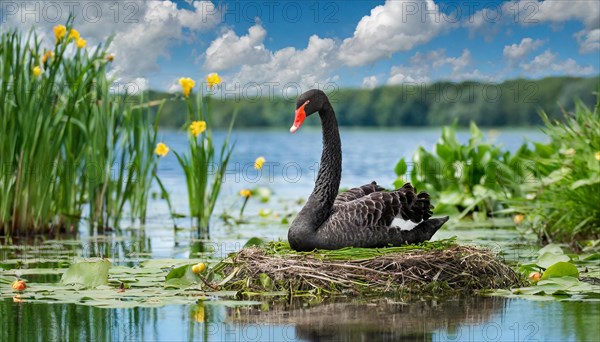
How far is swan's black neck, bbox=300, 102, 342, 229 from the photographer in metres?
7.29

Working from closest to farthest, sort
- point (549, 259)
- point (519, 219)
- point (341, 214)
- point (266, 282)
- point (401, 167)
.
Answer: point (266, 282) < point (341, 214) < point (549, 259) < point (519, 219) < point (401, 167)

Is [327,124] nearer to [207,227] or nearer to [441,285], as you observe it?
[441,285]

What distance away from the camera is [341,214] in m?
7.24

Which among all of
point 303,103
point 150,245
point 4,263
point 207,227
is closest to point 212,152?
point 207,227

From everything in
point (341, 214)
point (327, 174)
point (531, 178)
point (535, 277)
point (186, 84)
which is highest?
point (186, 84)

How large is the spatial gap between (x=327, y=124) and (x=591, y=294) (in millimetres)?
2128

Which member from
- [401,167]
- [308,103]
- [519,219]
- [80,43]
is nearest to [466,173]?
[401,167]

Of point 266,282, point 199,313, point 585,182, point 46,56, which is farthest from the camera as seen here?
point 46,56

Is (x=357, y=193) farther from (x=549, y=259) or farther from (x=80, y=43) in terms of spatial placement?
(x=80, y=43)

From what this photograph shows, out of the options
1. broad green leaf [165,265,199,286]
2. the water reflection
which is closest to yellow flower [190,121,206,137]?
broad green leaf [165,265,199,286]

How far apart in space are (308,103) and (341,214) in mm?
806

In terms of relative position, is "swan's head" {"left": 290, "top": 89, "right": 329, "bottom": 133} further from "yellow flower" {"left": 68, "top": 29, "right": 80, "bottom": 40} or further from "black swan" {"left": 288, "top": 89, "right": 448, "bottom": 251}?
"yellow flower" {"left": 68, "top": 29, "right": 80, "bottom": 40}

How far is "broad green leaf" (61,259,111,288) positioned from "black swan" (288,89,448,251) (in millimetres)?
1296

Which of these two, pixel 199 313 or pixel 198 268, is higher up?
pixel 198 268
